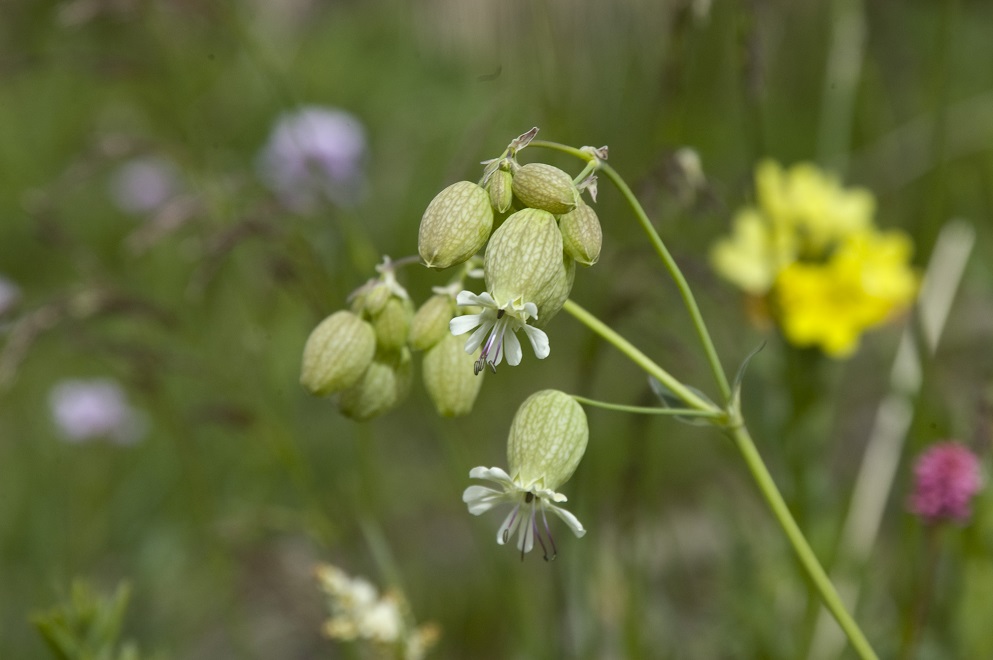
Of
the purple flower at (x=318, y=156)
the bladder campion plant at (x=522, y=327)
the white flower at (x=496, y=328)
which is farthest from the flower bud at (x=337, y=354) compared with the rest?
the purple flower at (x=318, y=156)

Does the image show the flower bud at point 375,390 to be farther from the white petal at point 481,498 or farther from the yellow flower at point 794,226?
the yellow flower at point 794,226

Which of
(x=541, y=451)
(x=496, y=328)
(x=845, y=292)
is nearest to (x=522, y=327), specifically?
(x=496, y=328)

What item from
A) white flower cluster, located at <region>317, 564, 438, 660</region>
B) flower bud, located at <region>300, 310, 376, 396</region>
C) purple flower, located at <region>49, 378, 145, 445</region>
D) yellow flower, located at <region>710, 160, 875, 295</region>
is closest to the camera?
flower bud, located at <region>300, 310, 376, 396</region>

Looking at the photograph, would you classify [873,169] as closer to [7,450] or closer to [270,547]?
[270,547]

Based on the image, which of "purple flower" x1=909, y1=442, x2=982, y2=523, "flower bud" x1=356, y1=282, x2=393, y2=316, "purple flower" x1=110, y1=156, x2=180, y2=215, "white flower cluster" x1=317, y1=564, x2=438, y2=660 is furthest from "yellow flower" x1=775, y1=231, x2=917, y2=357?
"purple flower" x1=110, y1=156, x2=180, y2=215

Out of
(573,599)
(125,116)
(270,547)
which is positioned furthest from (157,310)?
(125,116)

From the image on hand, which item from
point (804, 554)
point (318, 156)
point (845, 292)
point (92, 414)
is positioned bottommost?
point (804, 554)

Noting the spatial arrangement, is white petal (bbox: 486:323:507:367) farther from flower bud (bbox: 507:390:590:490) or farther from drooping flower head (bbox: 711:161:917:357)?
drooping flower head (bbox: 711:161:917:357)

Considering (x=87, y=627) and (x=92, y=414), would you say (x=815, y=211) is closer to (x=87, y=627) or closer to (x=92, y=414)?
(x=87, y=627)
